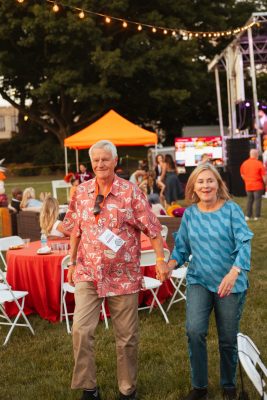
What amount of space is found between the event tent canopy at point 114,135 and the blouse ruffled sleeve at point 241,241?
1329 centimetres

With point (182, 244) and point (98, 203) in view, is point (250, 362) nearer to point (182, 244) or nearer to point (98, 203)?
point (182, 244)

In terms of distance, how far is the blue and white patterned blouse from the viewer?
12.1 ft

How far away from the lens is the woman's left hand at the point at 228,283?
11.8ft

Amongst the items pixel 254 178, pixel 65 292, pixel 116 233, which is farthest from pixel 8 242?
pixel 254 178

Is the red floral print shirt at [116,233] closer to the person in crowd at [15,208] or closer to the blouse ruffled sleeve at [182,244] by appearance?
the blouse ruffled sleeve at [182,244]

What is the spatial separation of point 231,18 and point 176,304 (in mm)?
32246

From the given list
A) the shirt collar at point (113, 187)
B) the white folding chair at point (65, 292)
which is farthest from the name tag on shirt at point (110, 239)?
the white folding chair at point (65, 292)

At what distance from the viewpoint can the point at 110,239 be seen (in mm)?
3770

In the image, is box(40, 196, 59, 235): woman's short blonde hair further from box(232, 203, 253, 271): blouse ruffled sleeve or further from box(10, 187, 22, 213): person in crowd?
box(10, 187, 22, 213): person in crowd

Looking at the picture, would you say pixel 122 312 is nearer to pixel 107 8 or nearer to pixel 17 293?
pixel 17 293

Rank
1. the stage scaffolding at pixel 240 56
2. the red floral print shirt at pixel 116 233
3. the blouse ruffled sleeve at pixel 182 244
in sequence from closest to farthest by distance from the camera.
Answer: the red floral print shirt at pixel 116 233 → the blouse ruffled sleeve at pixel 182 244 → the stage scaffolding at pixel 240 56

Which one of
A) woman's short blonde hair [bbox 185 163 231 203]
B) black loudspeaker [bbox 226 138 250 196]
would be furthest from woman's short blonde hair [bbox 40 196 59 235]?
Answer: black loudspeaker [bbox 226 138 250 196]

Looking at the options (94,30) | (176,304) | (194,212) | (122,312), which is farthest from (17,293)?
(94,30)

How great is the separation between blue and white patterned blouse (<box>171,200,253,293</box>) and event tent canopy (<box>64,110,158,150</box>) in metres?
13.2
